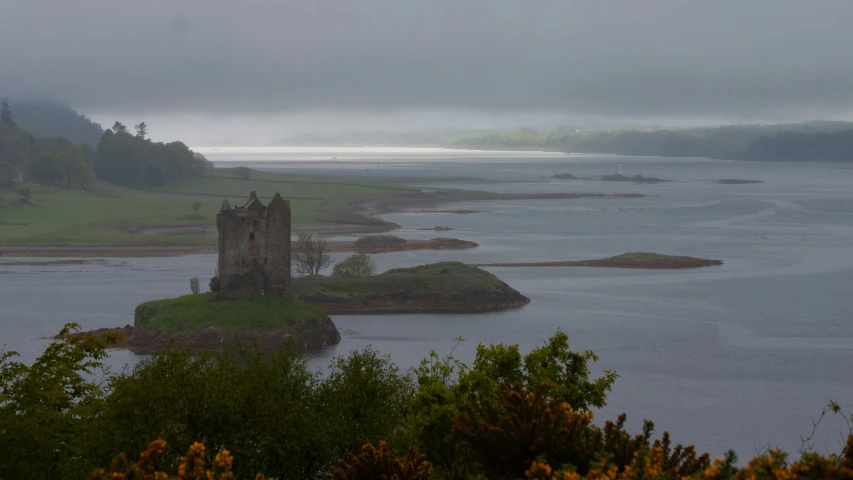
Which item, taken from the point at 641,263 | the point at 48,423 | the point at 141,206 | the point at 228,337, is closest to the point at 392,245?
the point at 641,263

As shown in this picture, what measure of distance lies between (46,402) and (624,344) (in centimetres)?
3925

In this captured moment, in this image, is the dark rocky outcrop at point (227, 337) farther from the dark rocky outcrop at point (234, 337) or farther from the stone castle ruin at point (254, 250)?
the stone castle ruin at point (254, 250)

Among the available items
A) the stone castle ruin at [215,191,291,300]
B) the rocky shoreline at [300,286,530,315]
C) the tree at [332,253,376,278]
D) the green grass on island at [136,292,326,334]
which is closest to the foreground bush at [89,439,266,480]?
the green grass on island at [136,292,326,334]

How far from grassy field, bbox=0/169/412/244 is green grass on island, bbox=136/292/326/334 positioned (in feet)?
148

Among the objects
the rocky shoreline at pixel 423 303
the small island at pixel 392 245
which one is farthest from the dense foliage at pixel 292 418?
the small island at pixel 392 245

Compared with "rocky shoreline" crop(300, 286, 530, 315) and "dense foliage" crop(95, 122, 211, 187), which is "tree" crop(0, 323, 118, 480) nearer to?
"rocky shoreline" crop(300, 286, 530, 315)

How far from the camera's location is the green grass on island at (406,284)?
218ft

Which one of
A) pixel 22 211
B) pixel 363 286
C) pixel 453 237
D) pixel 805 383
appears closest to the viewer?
pixel 805 383

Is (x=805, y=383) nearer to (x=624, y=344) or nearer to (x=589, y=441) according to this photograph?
(x=624, y=344)

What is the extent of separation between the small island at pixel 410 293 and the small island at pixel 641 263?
1854cm

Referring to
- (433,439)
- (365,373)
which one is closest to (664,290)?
(365,373)

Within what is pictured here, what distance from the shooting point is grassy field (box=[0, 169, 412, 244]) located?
10531cm

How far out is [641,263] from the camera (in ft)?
→ 298

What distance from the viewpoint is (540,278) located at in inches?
3216
